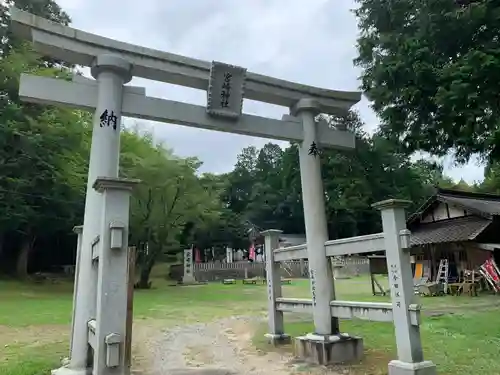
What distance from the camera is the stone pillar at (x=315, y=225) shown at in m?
6.68

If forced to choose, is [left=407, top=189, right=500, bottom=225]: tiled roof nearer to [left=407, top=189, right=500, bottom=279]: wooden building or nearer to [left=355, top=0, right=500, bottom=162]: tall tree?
[left=407, top=189, right=500, bottom=279]: wooden building

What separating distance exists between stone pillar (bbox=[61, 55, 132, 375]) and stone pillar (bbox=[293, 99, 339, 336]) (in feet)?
10.2

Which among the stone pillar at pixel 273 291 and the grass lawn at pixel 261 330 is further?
the stone pillar at pixel 273 291

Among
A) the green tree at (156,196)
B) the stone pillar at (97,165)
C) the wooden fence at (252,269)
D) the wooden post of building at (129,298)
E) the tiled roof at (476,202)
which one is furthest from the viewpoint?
the wooden fence at (252,269)

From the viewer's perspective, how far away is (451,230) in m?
19.8

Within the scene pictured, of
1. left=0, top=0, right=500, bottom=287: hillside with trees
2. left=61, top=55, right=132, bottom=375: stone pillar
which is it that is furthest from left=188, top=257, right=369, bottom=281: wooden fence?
left=61, top=55, right=132, bottom=375: stone pillar

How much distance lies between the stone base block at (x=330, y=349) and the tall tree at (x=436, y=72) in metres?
4.32

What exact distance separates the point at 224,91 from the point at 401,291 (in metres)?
3.94

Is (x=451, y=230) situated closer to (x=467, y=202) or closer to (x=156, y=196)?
(x=467, y=202)

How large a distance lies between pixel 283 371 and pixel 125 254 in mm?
2991

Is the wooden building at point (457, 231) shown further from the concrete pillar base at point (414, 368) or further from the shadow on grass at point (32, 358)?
the shadow on grass at point (32, 358)

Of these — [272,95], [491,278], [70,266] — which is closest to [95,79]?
[272,95]

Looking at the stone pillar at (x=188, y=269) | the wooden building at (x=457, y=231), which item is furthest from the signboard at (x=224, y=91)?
the stone pillar at (x=188, y=269)

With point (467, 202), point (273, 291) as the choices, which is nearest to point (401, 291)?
point (273, 291)
